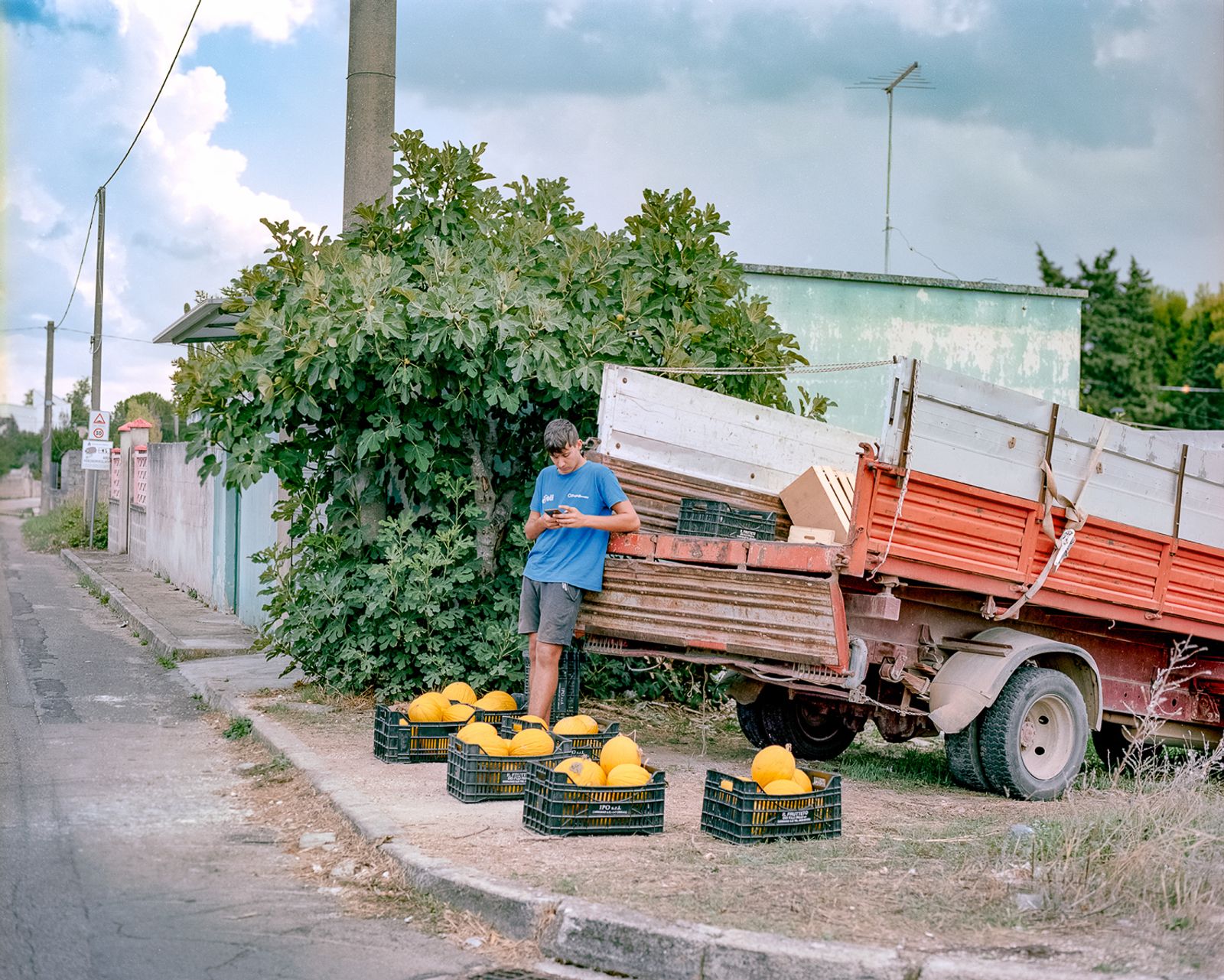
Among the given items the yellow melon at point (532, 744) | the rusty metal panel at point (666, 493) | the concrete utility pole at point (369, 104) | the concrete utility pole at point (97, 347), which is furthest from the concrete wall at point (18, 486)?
the yellow melon at point (532, 744)

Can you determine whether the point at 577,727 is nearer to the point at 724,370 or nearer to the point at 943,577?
the point at 943,577

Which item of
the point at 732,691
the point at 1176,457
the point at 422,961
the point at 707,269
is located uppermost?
the point at 707,269

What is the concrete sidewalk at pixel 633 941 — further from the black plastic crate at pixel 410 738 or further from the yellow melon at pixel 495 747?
the black plastic crate at pixel 410 738

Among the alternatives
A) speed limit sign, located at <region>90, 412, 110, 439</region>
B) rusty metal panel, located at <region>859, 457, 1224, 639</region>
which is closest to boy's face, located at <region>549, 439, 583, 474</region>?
rusty metal panel, located at <region>859, 457, 1224, 639</region>

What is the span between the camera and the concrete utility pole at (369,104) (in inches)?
388

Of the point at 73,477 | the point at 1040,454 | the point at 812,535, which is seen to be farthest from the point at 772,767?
the point at 73,477

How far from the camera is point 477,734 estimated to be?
6578 mm

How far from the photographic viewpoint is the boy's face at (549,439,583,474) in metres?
7.52

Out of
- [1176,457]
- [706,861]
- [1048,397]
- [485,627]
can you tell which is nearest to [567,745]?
[706,861]

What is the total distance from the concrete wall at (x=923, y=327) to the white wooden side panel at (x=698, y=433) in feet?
36.7

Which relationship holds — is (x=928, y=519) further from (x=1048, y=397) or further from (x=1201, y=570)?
(x=1048, y=397)

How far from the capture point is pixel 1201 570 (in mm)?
8031

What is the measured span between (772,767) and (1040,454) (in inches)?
99.7

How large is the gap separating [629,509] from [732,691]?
4.47ft
